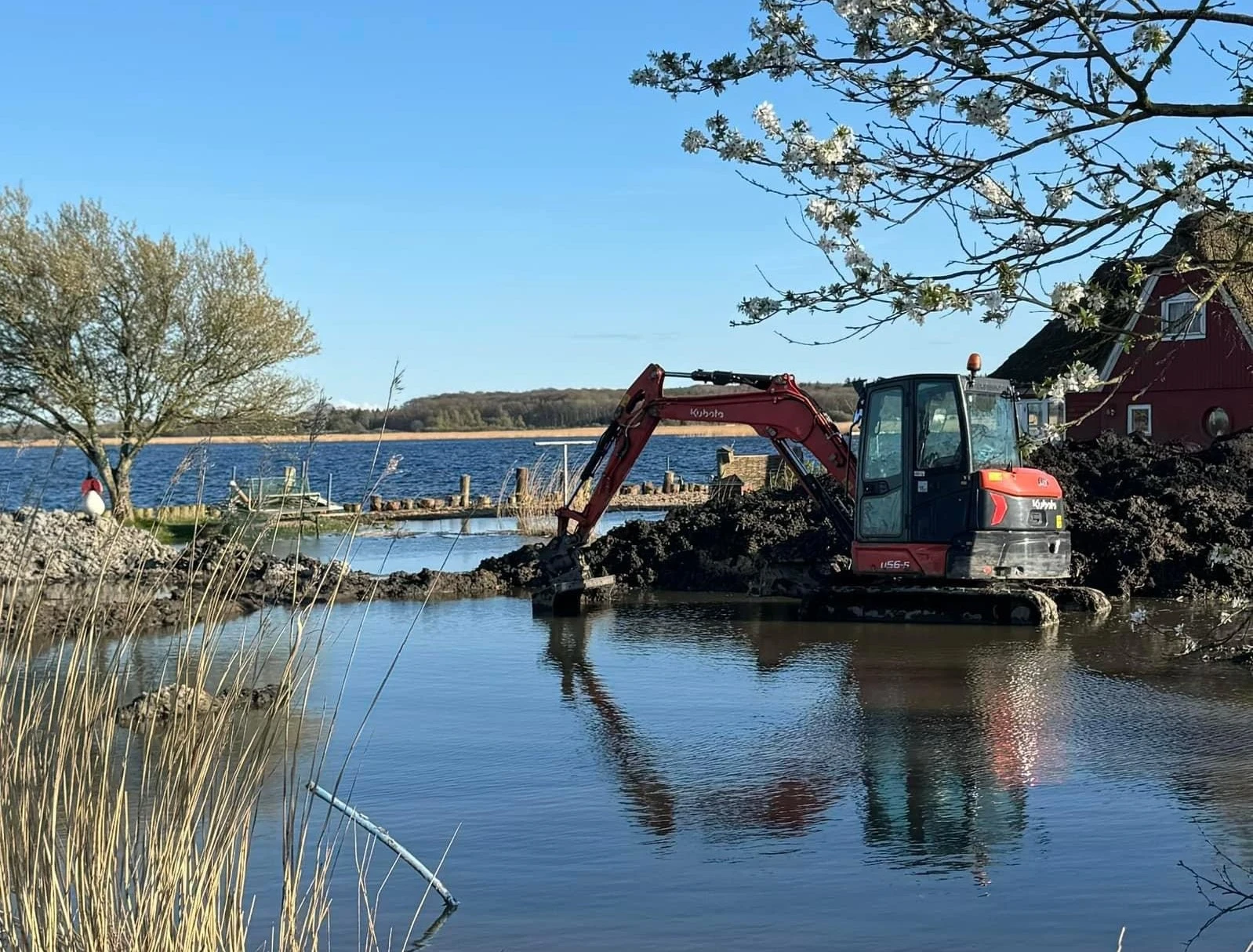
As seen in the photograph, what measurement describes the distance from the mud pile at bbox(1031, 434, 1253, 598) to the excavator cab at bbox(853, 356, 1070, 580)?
8.50 ft

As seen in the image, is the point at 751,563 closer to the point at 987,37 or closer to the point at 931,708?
the point at 931,708

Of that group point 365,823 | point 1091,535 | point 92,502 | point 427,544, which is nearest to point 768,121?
point 365,823

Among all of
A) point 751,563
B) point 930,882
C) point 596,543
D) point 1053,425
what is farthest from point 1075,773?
point 596,543

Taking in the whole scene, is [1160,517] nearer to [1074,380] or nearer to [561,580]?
[561,580]

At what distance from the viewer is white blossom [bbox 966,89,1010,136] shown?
4910 mm

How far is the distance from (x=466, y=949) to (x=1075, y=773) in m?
4.68

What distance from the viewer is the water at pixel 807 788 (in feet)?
21.3

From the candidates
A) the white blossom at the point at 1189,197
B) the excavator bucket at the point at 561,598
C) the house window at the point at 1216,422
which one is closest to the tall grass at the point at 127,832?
the white blossom at the point at 1189,197

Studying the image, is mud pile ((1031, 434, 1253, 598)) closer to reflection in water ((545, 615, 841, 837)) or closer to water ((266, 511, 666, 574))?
water ((266, 511, 666, 574))

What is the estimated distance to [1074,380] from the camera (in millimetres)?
5406

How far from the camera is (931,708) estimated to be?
1133cm

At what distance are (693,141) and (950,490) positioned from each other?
10.1 metres

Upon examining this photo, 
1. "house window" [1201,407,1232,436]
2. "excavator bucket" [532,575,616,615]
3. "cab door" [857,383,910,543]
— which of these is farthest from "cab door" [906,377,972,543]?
"house window" [1201,407,1232,436]

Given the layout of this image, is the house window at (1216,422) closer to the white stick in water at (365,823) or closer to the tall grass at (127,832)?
the white stick in water at (365,823)
